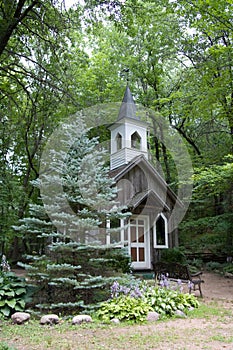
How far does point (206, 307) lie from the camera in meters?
6.87

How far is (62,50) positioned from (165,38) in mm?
8875

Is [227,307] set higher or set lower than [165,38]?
lower

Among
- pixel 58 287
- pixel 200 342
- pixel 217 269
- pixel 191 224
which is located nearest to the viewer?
pixel 200 342

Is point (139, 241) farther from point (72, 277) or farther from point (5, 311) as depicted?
point (5, 311)

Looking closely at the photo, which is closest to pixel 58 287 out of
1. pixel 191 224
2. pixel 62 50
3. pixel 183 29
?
pixel 62 50

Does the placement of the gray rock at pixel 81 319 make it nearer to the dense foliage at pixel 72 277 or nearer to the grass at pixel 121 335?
the grass at pixel 121 335

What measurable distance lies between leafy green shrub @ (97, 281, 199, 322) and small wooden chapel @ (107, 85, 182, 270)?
4.43 meters

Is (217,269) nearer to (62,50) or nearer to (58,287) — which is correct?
(58,287)

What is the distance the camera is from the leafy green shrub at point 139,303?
5.72 m

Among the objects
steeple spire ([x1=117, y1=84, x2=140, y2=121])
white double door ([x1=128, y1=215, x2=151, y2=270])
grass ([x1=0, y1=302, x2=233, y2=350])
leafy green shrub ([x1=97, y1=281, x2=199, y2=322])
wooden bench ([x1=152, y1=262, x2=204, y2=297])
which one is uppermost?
steeple spire ([x1=117, y1=84, x2=140, y2=121])

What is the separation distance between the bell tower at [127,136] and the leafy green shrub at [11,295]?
7.44m

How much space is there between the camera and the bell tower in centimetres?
1331

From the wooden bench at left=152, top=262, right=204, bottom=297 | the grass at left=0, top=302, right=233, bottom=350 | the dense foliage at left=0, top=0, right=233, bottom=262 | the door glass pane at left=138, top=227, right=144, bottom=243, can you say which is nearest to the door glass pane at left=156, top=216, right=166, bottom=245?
the door glass pane at left=138, top=227, right=144, bottom=243

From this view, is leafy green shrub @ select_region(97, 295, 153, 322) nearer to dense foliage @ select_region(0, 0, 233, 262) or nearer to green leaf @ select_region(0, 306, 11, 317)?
green leaf @ select_region(0, 306, 11, 317)
